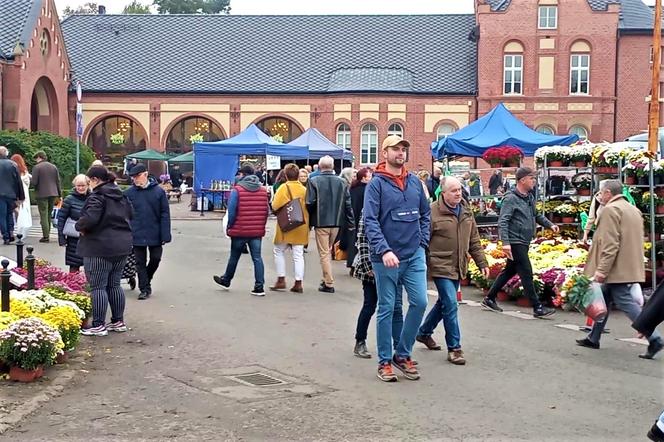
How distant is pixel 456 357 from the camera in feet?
27.5

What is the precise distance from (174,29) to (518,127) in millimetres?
33071

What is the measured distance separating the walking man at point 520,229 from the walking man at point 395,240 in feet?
11.5

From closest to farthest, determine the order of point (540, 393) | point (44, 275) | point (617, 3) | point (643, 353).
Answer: point (540, 393), point (643, 353), point (44, 275), point (617, 3)

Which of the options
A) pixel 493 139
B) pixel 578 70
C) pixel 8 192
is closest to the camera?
pixel 8 192

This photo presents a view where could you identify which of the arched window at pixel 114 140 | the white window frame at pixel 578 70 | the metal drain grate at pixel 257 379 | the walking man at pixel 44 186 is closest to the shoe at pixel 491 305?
the metal drain grate at pixel 257 379

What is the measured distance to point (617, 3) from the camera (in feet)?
143

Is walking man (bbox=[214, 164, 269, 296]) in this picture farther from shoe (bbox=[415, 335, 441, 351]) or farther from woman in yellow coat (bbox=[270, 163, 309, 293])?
shoe (bbox=[415, 335, 441, 351])

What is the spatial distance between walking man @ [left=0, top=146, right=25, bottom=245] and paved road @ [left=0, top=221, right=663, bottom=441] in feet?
23.9

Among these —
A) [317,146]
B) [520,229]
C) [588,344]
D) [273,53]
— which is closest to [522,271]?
[520,229]

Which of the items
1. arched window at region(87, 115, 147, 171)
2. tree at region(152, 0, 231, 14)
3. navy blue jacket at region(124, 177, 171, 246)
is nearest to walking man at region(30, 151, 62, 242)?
navy blue jacket at region(124, 177, 171, 246)

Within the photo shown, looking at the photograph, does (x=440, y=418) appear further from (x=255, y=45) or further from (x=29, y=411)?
(x=255, y=45)

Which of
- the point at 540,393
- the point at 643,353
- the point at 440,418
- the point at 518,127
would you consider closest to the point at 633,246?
the point at 643,353

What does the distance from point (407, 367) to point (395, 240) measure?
1108 mm

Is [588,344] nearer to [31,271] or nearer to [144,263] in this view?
[31,271]
